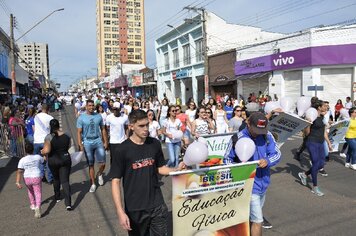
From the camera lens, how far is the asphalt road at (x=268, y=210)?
4.62 m

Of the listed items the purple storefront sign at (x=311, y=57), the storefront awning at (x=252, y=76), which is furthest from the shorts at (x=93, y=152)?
the storefront awning at (x=252, y=76)

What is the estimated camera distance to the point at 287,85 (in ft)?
72.0

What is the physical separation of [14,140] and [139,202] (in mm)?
8770

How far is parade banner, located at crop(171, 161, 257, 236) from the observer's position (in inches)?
119

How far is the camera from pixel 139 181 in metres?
2.94

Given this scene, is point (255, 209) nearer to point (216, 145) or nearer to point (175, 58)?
point (216, 145)

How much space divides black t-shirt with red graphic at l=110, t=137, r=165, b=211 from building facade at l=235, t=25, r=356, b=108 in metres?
15.6

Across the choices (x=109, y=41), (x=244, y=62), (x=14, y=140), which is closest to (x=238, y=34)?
(x=244, y=62)

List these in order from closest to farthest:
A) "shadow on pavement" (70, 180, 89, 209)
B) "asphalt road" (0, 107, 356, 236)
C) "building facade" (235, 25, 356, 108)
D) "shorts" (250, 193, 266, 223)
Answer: "shorts" (250, 193, 266, 223), "asphalt road" (0, 107, 356, 236), "shadow on pavement" (70, 180, 89, 209), "building facade" (235, 25, 356, 108)

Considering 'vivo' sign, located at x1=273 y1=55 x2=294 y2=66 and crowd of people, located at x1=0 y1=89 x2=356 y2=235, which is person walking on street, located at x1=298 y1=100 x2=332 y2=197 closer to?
crowd of people, located at x1=0 y1=89 x2=356 y2=235

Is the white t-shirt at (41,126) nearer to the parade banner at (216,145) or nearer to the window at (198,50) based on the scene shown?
the parade banner at (216,145)

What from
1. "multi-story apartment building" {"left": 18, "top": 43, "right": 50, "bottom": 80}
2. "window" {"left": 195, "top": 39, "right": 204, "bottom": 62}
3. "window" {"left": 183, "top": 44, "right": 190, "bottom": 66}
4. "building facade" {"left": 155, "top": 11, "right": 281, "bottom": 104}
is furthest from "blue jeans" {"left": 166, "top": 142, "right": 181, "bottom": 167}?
"multi-story apartment building" {"left": 18, "top": 43, "right": 50, "bottom": 80}

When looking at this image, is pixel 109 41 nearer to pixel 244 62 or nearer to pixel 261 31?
pixel 261 31

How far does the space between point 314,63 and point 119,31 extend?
123m
